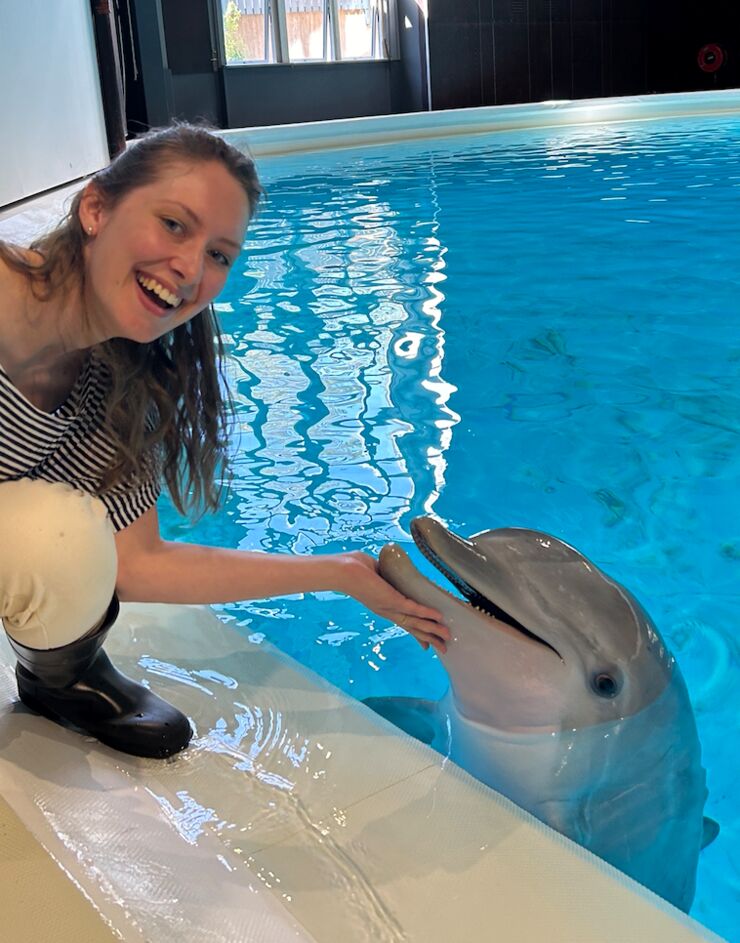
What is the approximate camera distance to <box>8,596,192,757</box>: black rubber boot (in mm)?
1802

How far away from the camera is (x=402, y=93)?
2145 cm

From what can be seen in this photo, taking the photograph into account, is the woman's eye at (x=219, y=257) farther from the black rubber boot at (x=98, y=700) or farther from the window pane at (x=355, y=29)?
the window pane at (x=355, y=29)

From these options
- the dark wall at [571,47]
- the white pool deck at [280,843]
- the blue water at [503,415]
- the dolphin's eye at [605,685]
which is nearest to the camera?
the white pool deck at [280,843]

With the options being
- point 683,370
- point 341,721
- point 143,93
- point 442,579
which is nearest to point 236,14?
point 143,93

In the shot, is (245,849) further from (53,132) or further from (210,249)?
(53,132)

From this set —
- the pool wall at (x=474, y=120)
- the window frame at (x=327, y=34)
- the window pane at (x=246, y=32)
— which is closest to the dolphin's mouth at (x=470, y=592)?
the pool wall at (x=474, y=120)

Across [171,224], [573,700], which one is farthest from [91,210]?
[573,700]

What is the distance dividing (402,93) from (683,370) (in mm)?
18129

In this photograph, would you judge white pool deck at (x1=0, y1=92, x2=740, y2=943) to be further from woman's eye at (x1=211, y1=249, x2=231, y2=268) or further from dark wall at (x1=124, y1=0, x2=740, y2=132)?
dark wall at (x1=124, y1=0, x2=740, y2=132)

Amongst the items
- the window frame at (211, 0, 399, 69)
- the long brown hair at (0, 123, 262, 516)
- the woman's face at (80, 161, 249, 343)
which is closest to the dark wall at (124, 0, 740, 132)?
the window frame at (211, 0, 399, 69)

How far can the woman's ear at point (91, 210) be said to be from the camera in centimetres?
183

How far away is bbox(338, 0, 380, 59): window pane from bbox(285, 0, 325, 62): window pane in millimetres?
467

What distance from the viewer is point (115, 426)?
1.92 m

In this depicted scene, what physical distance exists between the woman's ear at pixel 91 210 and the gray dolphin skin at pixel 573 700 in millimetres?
779
